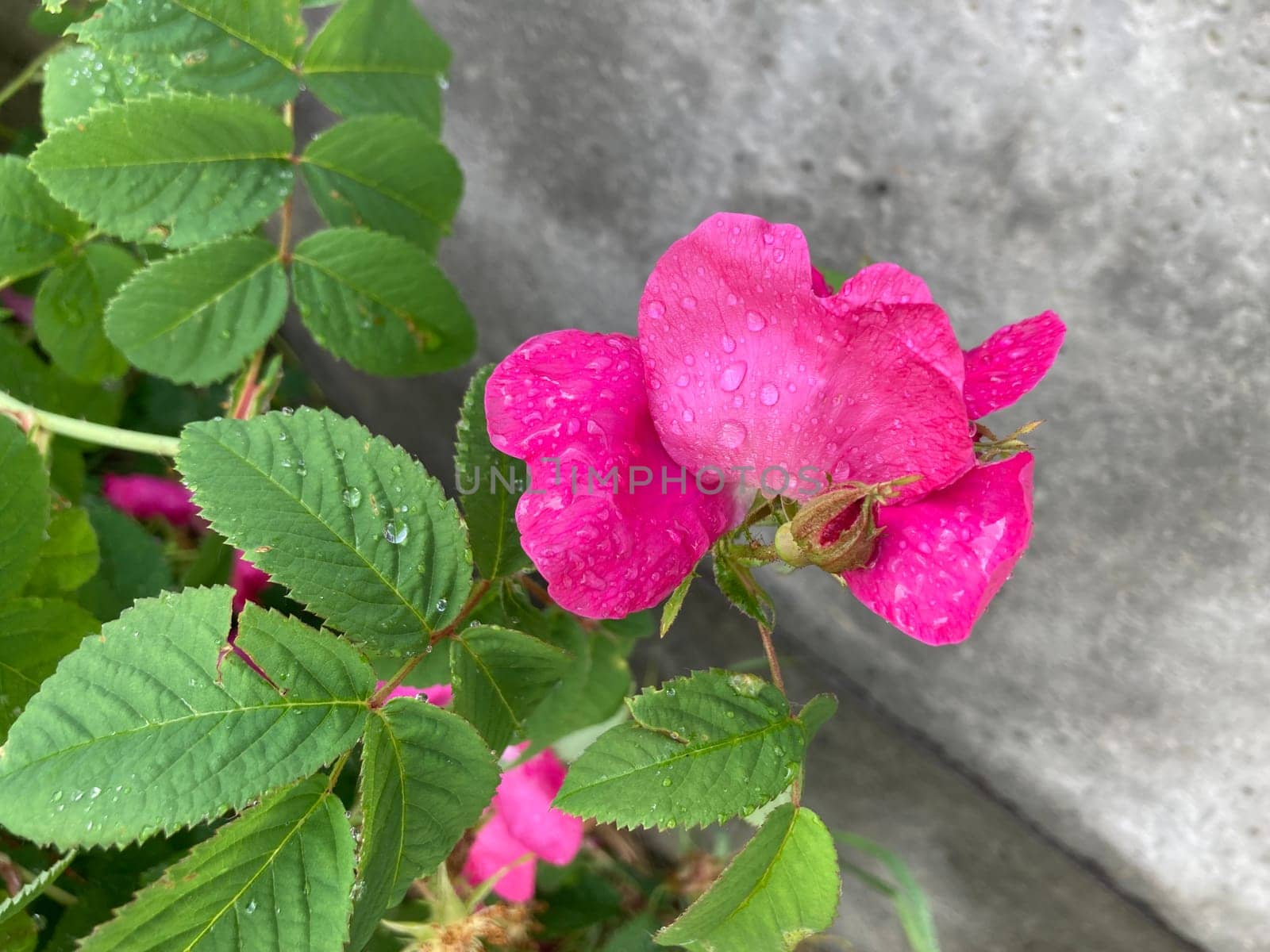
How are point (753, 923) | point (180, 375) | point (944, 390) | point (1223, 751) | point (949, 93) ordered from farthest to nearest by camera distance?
point (1223, 751), point (949, 93), point (180, 375), point (753, 923), point (944, 390)

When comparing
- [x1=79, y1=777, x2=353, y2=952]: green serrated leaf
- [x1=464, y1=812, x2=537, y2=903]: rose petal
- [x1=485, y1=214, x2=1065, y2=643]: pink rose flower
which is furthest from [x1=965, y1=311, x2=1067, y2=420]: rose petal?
[x1=464, y1=812, x2=537, y2=903]: rose petal

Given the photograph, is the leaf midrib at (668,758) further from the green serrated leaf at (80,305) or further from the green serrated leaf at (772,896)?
the green serrated leaf at (80,305)

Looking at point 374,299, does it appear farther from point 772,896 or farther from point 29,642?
point 772,896

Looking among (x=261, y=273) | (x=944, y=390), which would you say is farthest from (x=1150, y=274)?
(x=261, y=273)

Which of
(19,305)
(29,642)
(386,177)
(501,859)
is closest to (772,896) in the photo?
(501,859)

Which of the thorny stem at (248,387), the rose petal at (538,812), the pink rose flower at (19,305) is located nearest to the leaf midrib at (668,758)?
the rose petal at (538,812)

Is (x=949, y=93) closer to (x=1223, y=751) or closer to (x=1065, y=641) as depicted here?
(x=1065, y=641)
